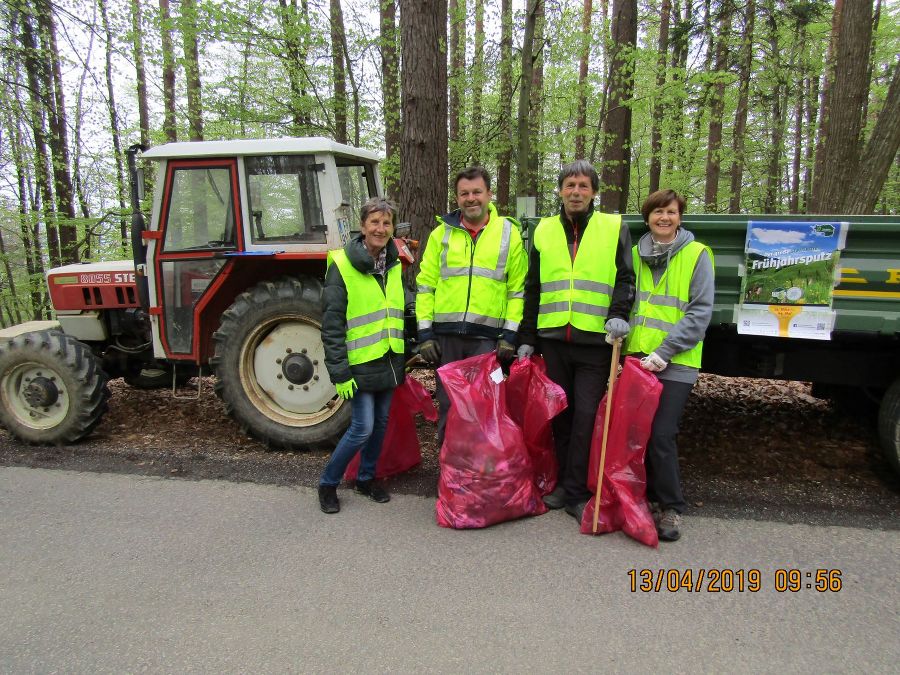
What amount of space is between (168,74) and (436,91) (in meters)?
9.51

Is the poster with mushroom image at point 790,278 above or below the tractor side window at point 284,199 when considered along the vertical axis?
below

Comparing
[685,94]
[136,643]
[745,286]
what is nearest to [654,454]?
[745,286]

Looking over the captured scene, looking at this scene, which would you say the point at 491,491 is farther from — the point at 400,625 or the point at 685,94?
the point at 685,94

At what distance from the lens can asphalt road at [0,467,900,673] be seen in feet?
7.07

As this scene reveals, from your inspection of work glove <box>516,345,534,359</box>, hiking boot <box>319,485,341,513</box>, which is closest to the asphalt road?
hiking boot <box>319,485,341,513</box>

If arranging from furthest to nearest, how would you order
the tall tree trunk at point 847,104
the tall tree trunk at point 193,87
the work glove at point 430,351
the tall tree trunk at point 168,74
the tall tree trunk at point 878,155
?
the tall tree trunk at point 193,87
the tall tree trunk at point 168,74
the tall tree trunk at point 847,104
the tall tree trunk at point 878,155
the work glove at point 430,351

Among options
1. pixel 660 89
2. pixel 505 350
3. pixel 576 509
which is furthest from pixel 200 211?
pixel 660 89

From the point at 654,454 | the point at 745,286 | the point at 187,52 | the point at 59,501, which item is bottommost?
the point at 59,501

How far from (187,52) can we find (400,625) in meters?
11.7

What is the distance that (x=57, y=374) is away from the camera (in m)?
4.38

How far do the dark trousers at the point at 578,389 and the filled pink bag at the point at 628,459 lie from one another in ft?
0.36

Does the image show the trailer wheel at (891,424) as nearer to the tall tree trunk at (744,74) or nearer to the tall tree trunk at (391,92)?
the tall tree trunk at (391,92)

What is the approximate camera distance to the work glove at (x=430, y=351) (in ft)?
11.1

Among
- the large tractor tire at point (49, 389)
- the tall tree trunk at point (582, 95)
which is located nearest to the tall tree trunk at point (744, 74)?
the tall tree trunk at point (582, 95)
